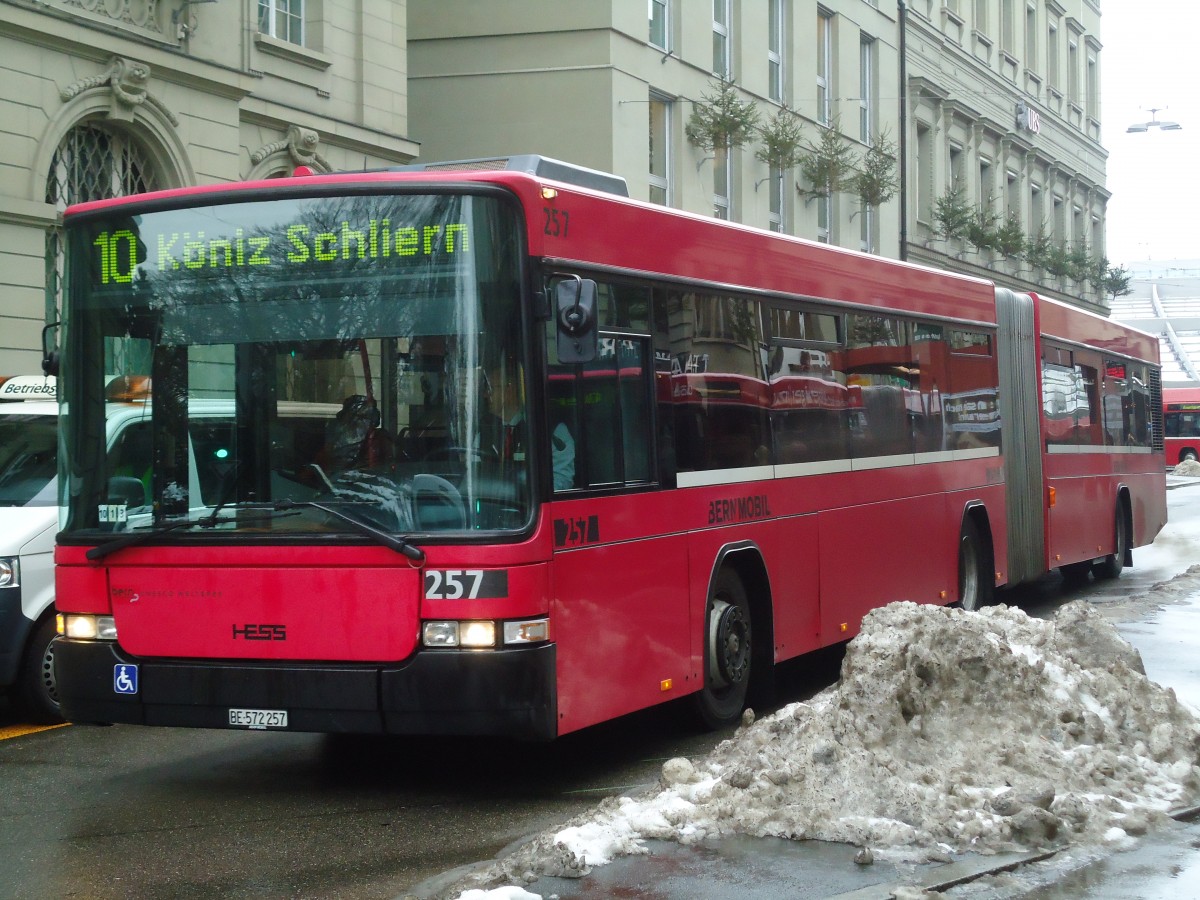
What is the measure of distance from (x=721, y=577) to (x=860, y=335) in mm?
2856

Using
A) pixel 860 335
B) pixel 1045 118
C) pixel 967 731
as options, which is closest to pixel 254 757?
pixel 967 731

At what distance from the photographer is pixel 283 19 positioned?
21.7m

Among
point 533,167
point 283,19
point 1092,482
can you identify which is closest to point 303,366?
point 533,167

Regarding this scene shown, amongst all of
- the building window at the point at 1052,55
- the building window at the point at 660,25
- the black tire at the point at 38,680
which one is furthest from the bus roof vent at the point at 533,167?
the building window at the point at 1052,55

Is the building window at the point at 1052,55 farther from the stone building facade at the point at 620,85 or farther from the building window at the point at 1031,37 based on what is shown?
the stone building facade at the point at 620,85

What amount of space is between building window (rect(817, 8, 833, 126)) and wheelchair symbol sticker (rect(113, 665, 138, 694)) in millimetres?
29490

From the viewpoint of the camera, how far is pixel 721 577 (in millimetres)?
8969

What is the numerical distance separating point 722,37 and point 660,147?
366cm

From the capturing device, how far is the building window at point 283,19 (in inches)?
837

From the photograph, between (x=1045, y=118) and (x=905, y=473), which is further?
(x=1045, y=118)

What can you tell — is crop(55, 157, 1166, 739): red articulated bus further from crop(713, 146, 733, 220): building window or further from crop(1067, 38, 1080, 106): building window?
crop(1067, 38, 1080, 106): building window

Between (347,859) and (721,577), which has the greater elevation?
(721,577)

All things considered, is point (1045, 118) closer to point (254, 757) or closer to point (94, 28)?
point (94, 28)

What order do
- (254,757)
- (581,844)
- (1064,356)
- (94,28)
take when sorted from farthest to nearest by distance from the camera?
(94,28)
(1064,356)
(254,757)
(581,844)
